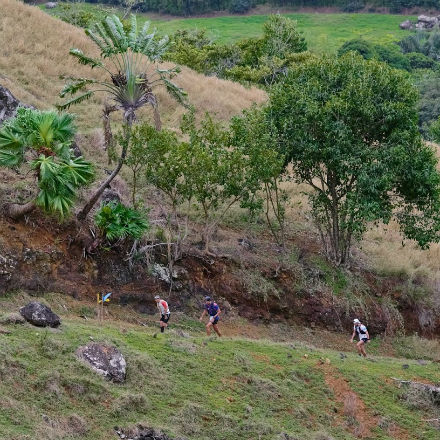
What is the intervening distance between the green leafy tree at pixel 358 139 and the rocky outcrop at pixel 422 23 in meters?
87.9

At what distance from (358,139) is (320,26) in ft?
280

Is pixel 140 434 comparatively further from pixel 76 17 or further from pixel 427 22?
pixel 427 22

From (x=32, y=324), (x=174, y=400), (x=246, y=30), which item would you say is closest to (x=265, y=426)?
(x=174, y=400)

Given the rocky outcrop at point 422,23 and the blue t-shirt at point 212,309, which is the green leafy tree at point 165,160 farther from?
the rocky outcrop at point 422,23

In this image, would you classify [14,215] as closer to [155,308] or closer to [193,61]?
[155,308]

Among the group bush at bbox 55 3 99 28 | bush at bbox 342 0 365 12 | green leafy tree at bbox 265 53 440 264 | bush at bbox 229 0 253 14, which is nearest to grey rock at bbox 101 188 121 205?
green leafy tree at bbox 265 53 440 264

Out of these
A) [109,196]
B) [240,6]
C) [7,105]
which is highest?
[240,6]

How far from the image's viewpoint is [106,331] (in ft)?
65.1

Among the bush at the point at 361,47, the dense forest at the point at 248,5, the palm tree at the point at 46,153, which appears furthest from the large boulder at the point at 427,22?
the palm tree at the point at 46,153

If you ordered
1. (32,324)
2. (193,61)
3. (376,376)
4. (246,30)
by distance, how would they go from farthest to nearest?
1. (246,30)
2. (193,61)
3. (376,376)
4. (32,324)

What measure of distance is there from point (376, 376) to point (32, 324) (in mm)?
9095

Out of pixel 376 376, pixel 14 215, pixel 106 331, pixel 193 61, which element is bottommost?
pixel 376 376

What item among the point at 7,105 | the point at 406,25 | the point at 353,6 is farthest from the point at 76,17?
the point at 353,6

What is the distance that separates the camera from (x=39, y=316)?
1878cm
